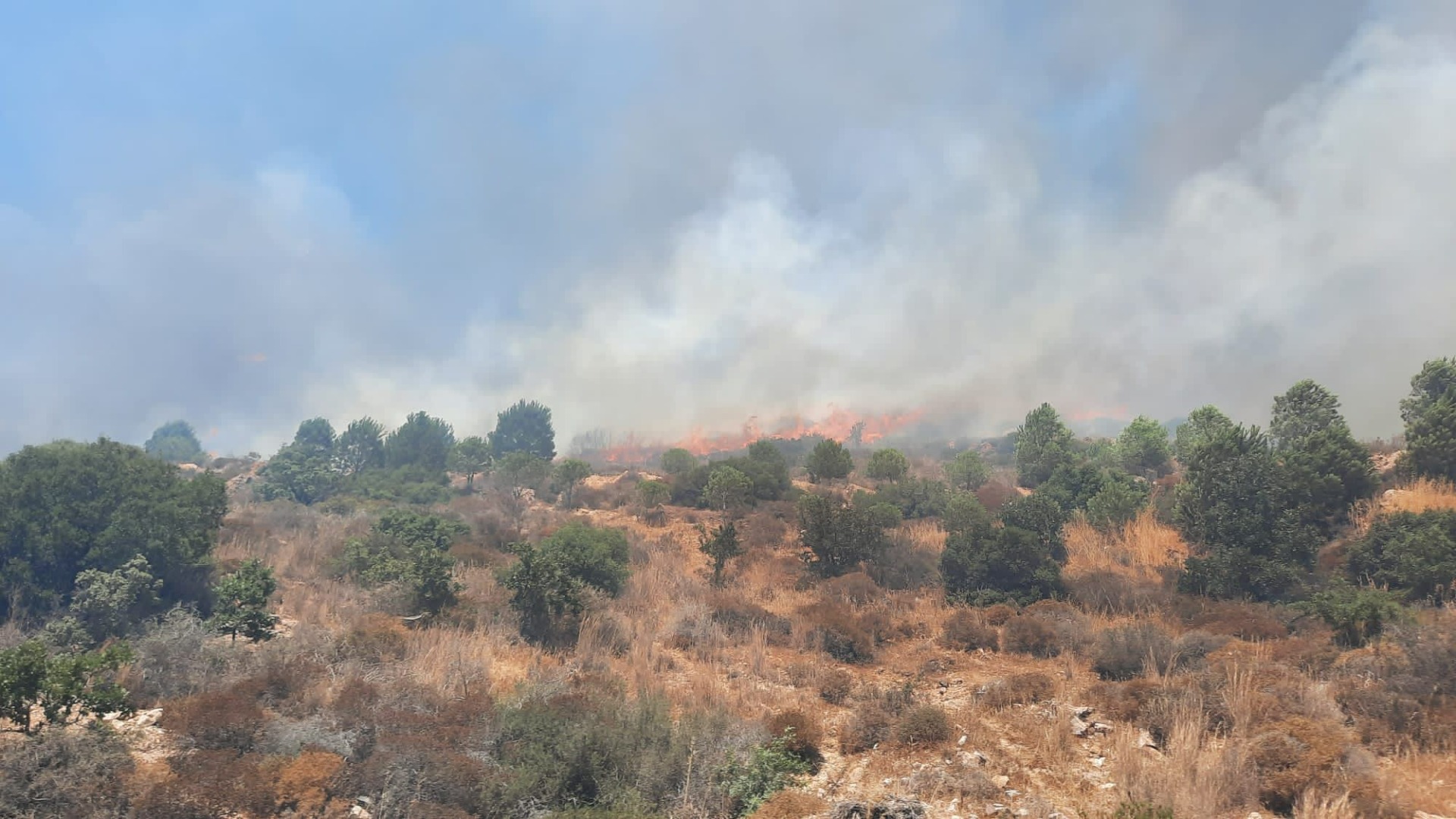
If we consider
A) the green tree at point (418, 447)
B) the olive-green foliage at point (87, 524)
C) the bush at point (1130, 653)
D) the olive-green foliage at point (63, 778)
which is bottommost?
the bush at point (1130, 653)

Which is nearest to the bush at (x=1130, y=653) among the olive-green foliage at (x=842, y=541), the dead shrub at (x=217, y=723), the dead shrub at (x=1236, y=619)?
the dead shrub at (x=1236, y=619)

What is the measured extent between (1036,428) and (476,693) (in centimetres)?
3097

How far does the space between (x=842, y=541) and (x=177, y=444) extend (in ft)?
306

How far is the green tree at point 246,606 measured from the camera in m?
12.3

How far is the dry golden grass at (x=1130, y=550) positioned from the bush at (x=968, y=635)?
4.58m

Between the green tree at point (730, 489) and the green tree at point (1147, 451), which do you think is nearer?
the green tree at point (730, 489)

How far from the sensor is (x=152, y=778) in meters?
6.57

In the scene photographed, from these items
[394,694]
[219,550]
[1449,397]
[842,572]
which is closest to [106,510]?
[219,550]

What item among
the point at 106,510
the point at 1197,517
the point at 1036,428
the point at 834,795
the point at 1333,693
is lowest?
the point at 834,795

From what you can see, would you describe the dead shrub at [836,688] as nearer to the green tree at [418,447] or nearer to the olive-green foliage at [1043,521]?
the olive-green foliage at [1043,521]

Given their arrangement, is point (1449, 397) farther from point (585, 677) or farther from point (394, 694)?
point (394, 694)

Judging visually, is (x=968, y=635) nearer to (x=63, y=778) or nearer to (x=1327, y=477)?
(x=1327, y=477)

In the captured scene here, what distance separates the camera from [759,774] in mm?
7742

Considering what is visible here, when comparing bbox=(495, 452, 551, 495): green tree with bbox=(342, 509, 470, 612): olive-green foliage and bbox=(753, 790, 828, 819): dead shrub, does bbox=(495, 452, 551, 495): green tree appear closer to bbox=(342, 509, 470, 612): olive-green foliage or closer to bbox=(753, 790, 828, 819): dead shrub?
bbox=(342, 509, 470, 612): olive-green foliage
